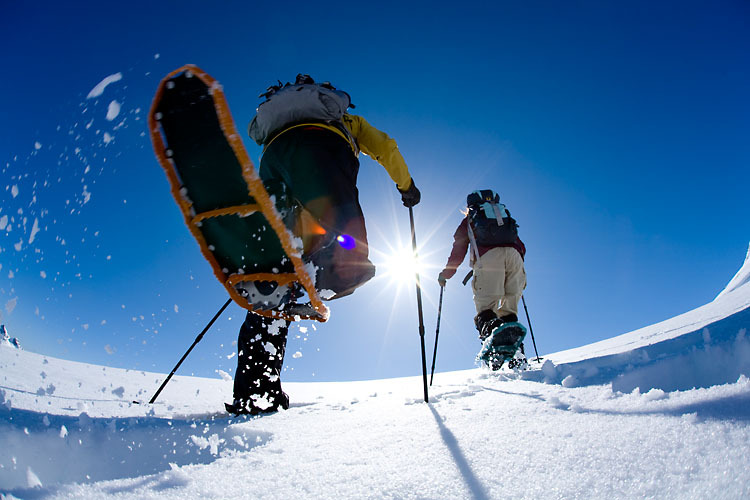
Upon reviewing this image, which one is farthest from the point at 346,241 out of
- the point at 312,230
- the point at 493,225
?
the point at 493,225

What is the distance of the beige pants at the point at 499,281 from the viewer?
4348 millimetres

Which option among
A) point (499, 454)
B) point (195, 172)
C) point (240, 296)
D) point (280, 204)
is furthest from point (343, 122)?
point (499, 454)

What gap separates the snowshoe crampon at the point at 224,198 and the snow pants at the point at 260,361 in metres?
0.35

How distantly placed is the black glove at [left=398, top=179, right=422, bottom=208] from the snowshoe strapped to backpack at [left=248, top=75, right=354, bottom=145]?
1106mm

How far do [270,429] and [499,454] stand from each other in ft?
3.30

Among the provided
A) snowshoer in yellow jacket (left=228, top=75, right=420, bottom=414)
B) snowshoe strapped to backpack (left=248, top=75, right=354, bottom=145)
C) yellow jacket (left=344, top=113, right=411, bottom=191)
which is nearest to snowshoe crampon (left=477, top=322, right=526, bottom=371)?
snowshoer in yellow jacket (left=228, top=75, right=420, bottom=414)

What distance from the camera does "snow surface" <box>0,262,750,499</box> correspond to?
716 mm

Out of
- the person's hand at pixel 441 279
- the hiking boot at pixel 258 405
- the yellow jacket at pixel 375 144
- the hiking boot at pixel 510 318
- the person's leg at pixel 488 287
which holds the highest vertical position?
the yellow jacket at pixel 375 144

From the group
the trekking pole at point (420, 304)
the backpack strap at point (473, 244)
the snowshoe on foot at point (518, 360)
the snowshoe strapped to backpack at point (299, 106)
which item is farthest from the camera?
the backpack strap at point (473, 244)

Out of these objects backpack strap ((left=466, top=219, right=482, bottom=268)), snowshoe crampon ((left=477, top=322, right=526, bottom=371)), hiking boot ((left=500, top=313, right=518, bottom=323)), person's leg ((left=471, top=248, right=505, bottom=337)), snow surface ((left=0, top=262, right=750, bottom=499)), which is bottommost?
snow surface ((left=0, top=262, right=750, bottom=499))

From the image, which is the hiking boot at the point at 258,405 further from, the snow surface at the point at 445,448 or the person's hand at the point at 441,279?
the person's hand at the point at 441,279

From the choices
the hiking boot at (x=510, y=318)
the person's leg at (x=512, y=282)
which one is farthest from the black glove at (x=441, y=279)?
the hiking boot at (x=510, y=318)

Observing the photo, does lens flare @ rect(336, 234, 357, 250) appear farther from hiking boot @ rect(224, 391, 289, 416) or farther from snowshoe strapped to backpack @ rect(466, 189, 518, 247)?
snowshoe strapped to backpack @ rect(466, 189, 518, 247)

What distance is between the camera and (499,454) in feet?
3.03
